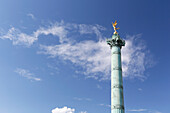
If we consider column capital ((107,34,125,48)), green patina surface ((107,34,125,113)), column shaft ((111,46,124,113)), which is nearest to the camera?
column shaft ((111,46,124,113))

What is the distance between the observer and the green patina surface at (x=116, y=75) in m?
29.6

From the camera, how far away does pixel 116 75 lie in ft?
106

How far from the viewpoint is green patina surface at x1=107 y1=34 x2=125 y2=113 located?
97.1ft

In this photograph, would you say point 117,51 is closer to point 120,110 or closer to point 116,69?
point 116,69

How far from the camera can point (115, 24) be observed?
39.6 metres

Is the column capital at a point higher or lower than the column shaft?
higher

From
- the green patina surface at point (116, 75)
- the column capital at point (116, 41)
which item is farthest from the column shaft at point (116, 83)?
the column capital at point (116, 41)

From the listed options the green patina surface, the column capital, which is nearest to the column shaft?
the green patina surface

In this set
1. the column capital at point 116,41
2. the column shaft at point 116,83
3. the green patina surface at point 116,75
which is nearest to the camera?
the column shaft at point 116,83

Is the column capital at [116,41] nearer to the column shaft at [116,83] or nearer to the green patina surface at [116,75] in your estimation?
the green patina surface at [116,75]

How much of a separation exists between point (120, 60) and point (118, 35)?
666 centimetres

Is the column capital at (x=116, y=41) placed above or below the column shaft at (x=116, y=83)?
above

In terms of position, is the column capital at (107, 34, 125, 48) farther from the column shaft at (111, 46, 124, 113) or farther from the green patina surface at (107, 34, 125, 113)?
the column shaft at (111, 46, 124, 113)

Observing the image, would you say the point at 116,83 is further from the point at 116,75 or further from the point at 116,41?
the point at 116,41
